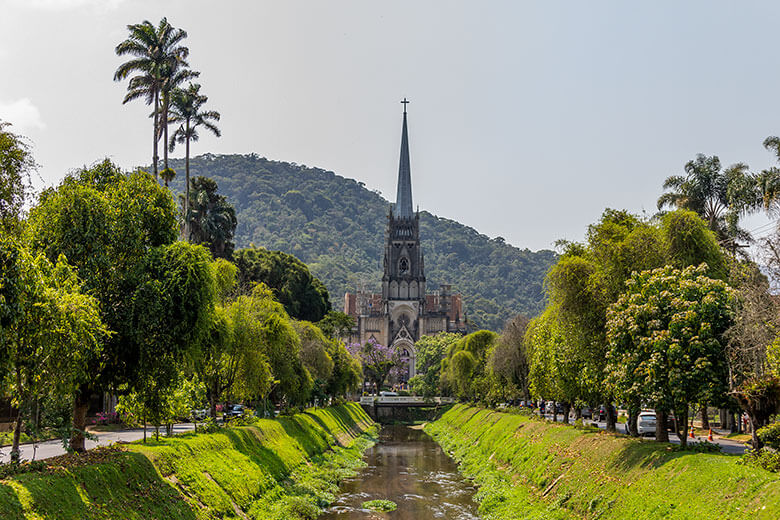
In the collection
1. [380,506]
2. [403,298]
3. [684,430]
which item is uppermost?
[403,298]

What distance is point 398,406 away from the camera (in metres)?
94.6

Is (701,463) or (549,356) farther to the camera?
(549,356)

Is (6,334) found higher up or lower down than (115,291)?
lower down

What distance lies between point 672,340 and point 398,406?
248 ft

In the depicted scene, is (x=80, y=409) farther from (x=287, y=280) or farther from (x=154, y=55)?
(x=287, y=280)

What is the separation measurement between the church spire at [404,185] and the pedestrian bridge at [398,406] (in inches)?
2316

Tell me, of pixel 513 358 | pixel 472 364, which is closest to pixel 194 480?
pixel 513 358

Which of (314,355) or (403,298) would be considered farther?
(403,298)

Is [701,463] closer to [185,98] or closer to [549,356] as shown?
[549,356]

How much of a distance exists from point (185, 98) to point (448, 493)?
110 ft

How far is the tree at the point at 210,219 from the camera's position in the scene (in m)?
59.4

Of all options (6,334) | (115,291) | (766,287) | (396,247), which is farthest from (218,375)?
(396,247)

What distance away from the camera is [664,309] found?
22.6 metres

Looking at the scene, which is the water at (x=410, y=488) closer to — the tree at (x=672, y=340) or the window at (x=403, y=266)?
the tree at (x=672, y=340)
